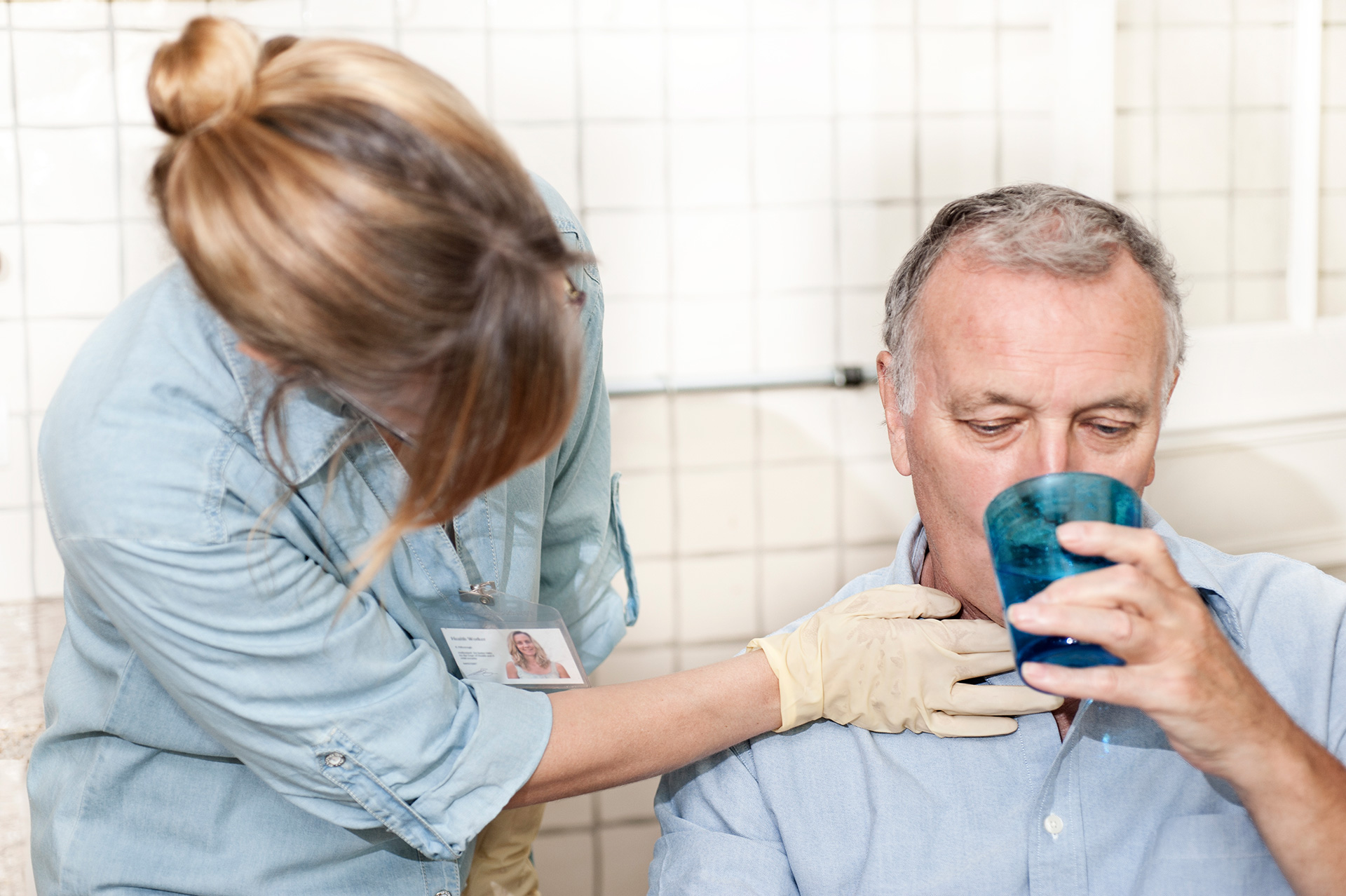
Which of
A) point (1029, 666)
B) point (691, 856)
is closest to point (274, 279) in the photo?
point (1029, 666)

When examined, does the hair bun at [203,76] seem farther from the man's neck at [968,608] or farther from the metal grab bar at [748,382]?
the metal grab bar at [748,382]

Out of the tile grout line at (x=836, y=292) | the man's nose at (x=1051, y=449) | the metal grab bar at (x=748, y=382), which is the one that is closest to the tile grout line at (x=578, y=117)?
the metal grab bar at (x=748, y=382)

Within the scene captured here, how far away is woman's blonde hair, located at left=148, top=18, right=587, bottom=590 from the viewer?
26.8 inches

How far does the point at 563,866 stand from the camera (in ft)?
6.63

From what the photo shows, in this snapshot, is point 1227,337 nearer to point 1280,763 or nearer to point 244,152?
point 1280,763

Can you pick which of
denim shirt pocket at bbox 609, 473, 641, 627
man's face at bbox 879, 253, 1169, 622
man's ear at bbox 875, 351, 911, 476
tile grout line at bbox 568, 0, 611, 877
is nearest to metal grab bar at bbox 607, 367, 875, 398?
tile grout line at bbox 568, 0, 611, 877

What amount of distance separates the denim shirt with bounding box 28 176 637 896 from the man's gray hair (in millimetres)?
398

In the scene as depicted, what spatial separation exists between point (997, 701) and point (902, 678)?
3.9 inches

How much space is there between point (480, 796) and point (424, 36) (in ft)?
4.44

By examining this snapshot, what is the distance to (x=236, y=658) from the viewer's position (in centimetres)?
81

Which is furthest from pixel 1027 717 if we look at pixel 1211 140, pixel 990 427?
pixel 1211 140

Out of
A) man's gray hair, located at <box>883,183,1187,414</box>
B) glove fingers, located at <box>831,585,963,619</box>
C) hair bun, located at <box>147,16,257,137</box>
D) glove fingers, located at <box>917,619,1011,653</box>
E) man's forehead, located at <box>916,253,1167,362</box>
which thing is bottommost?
glove fingers, located at <box>917,619,1011,653</box>

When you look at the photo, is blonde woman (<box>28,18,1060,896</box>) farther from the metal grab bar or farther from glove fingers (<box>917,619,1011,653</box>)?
the metal grab bar

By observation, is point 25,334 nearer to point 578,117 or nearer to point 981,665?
point 578,117
